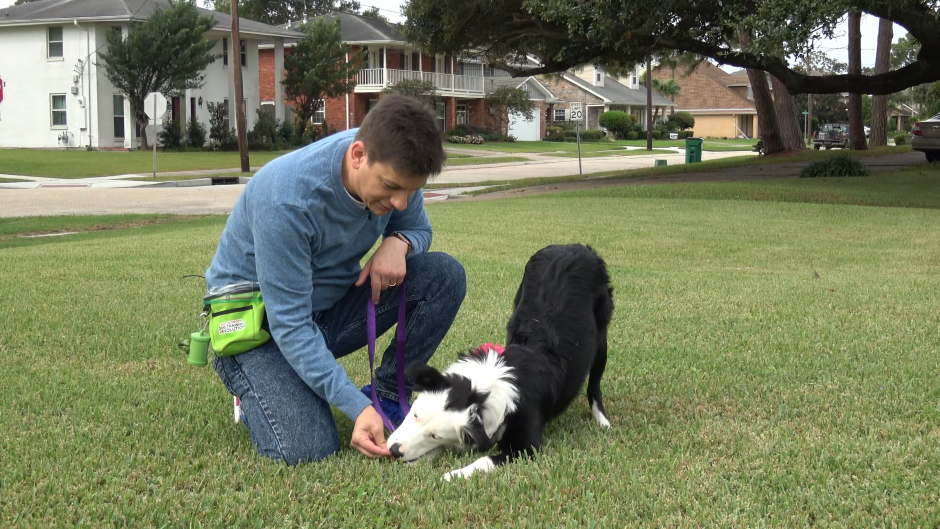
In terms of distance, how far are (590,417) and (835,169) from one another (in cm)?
1856

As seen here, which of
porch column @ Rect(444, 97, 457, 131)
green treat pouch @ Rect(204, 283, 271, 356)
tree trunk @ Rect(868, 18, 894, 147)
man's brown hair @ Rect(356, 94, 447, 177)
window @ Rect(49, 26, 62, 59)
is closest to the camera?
man's brown hair @ Rect(356, 94, 447, 177)

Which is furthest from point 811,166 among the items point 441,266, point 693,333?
point 441,266

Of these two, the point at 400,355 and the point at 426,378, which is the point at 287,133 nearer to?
the point at 400,355

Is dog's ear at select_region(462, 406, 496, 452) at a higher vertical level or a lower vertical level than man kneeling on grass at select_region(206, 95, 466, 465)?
lower

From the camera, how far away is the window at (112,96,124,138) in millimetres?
39656

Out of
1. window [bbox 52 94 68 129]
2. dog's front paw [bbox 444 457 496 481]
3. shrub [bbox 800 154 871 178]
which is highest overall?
window [bbox 52 94 68 129]

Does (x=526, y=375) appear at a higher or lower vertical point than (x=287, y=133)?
lower

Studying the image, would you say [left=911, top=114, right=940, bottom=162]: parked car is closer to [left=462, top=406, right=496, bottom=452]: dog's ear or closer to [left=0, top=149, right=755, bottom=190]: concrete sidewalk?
[left=0, top=149, right=755, bottom=190]: concrete sidewalk

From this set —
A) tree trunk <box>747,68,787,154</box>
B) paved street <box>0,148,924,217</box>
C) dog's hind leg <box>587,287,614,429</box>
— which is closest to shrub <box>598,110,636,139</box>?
tree trunk <box>747,68,787,154</box>

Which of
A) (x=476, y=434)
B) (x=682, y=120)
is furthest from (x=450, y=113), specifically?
(x=476, y=434)

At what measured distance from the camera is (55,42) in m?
39.9

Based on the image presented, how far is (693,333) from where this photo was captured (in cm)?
588

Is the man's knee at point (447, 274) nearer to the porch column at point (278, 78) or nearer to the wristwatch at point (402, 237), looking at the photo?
the wristwatch at point (402, 237)

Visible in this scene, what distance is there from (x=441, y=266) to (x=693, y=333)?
2305 mm
